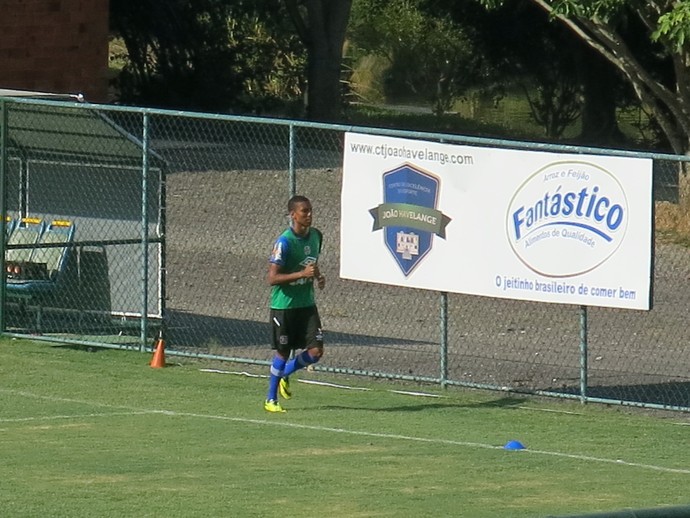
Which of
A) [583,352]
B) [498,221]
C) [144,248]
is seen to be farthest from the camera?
[144,248]

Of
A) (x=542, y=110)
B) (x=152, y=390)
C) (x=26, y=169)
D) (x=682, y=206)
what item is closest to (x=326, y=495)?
(x=152, y=390)

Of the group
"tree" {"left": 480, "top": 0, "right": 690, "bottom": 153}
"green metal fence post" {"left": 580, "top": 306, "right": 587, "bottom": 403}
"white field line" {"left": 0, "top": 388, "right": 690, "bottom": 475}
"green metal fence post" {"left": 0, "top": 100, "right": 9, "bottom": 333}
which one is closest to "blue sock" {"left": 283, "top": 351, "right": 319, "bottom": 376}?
"white field line" {"left": 0, "top": 388, "right": 690, "bottom": 475}

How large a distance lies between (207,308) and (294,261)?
5.70 metres

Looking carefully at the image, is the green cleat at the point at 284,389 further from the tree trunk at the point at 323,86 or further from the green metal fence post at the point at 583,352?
the tree trunk at the point at 323,86

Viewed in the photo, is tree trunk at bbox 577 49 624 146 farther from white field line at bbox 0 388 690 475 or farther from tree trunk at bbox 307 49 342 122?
white field line at bbox 0 388 690 475

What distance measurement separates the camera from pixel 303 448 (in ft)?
33.0

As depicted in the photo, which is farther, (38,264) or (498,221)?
(38,264)

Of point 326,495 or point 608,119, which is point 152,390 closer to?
point 326,495

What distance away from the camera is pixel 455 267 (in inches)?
495

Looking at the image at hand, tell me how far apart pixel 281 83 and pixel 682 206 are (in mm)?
26963

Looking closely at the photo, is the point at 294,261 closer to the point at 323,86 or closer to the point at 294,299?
the point at 294,299

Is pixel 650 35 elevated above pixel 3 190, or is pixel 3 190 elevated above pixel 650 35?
pixel 650 35

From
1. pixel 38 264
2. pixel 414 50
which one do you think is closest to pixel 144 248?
pixel 38 264

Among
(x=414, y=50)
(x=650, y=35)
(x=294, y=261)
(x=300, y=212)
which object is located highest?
(x=414, y=50)
